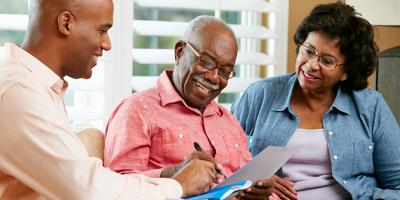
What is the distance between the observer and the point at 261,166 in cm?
176

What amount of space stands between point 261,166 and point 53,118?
620 millimetres

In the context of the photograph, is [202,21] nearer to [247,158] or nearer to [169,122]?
[169,122]

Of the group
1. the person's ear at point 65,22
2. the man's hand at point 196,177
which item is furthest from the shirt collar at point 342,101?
the person's ear at point 65,22

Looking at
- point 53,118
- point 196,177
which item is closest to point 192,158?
point 196,177

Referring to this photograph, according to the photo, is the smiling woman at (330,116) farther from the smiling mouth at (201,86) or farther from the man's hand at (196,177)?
the man's hand at (196,177)

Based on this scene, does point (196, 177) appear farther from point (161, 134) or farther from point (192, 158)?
point (161, 134)

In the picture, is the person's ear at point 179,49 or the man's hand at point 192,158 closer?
the man's hand at point 192,158

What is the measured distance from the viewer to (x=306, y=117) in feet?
8.32

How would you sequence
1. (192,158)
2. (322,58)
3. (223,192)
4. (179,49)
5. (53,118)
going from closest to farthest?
(53,118), (223,192), (192,158), (179,49), (322,58)

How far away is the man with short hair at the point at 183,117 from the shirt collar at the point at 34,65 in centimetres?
51

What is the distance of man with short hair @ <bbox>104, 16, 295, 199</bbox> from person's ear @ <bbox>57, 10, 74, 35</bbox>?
531 mm

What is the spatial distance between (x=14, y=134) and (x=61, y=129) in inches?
3.5

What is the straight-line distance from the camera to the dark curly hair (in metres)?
2.53

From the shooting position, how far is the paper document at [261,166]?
169cm
